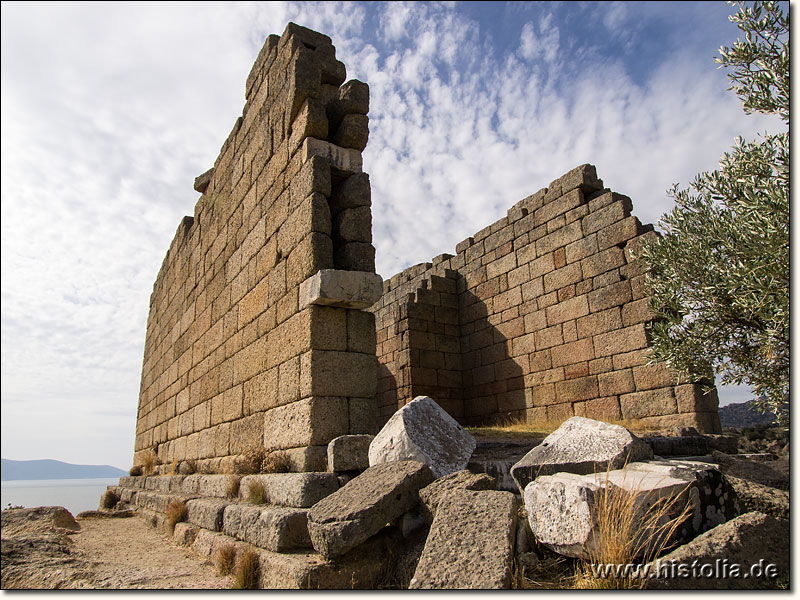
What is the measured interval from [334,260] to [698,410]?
5006mm

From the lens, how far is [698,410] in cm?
686

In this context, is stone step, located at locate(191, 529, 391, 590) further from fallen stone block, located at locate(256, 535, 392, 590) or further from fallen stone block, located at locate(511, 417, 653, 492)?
fallen stone block, located at locate(511, 417, 653, 492)

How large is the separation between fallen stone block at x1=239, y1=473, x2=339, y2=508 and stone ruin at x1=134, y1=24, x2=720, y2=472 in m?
0.23

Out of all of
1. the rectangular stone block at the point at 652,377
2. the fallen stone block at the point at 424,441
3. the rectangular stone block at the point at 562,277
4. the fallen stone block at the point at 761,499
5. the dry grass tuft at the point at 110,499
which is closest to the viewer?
the fallen stone block at the point at 761,499

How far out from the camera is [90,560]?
4.64 metres

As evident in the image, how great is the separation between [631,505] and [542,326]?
7.13m

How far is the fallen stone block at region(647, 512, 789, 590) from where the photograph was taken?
2.35m

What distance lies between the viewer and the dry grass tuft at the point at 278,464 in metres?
4.50

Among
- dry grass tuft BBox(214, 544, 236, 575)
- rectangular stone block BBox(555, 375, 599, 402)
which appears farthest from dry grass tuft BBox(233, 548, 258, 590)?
rectangular stone block BBox(555, 375, 599, 402)

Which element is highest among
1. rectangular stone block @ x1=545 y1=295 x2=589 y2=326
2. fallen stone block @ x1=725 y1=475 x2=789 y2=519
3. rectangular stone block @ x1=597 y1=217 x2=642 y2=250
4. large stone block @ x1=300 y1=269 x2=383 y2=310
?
rectangular stone block @ x1=597 y1=217 x2=642 y2=250

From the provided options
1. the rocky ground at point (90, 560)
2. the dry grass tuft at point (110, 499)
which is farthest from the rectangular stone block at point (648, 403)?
the dry grass tuft at point (110, 499)

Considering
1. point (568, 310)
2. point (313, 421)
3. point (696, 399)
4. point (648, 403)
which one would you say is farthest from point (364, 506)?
point (568, 310)

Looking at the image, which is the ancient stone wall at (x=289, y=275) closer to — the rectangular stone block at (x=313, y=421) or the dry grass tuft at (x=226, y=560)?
the rectangular stone block at (x=313, y=421)

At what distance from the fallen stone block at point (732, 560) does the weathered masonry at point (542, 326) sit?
4146mm
